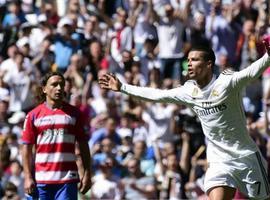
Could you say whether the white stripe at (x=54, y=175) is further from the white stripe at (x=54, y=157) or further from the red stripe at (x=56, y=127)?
the red stripe at (x=56, y=127)

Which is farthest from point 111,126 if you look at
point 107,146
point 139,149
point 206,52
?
point 206,52

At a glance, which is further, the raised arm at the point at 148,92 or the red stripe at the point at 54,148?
the red stripe at the point at 54,148

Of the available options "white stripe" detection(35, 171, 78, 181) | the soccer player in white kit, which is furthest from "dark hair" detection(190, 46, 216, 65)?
"white stripe" detection(35, 171, 78, 181)

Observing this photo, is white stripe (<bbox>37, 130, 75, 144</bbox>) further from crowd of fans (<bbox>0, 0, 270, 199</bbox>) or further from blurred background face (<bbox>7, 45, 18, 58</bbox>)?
blurred background face (<bbox>7, 45, 18, 58</bbox>)

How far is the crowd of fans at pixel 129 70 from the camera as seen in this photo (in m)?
16.2

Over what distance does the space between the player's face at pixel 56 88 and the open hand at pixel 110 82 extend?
2.07 feet

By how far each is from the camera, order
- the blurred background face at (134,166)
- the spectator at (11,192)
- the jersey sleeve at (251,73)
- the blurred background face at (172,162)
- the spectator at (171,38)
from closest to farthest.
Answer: the jersey sleeve at (251,73) → the spectator at (11,192) → the blurred background face at (172,162) → the blurred background face at (134,166) → the spectator at (171,38)

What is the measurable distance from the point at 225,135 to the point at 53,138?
1939mm

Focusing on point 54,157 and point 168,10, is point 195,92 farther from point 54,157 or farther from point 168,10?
point 168,10

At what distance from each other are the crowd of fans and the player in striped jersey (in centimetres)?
416

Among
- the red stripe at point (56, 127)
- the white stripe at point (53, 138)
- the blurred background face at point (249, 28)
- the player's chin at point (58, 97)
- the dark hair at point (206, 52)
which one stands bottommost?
the white stripe at point (53, 138)

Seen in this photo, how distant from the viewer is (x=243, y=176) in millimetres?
10367

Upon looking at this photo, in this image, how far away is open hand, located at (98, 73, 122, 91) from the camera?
34.7 feet

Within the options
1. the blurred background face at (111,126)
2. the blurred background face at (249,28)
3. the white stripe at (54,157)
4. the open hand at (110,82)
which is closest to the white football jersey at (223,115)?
the open hand at (110,82)
